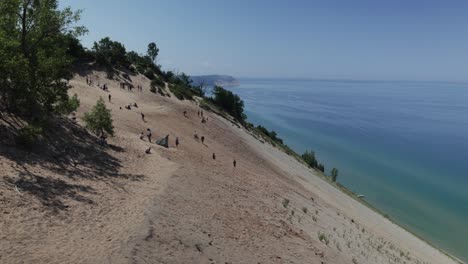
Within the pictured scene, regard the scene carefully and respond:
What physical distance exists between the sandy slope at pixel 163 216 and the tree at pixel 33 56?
4.45 meters

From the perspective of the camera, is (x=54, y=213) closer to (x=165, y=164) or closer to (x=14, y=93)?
(x=14, y=93)

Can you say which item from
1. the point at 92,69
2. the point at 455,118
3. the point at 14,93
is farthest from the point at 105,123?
the point at 455,118

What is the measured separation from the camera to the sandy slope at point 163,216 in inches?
621

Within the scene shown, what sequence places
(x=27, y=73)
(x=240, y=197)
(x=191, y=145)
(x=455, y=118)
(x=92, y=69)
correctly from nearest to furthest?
1. (x=27, y=73)
2. (x=240, y=197)
3. (x=191, y=145)
4. (x=92, y=69)
5. (x=455, y=118)

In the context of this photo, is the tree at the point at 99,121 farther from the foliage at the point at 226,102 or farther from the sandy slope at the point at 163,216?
the foliage at the point at 226,102

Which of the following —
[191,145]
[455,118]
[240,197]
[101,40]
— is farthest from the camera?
[455,118]

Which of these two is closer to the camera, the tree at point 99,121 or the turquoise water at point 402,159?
the tree at point 99,121

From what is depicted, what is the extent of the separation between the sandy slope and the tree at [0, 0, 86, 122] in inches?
175

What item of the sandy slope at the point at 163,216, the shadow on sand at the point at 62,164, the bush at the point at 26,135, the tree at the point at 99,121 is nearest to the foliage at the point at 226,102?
the sandy slope at the point at 163,216

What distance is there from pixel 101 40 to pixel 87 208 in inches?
3052

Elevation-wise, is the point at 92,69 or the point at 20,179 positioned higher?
the point at 92,69

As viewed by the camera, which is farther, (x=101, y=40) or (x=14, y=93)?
(x=101, y=40)

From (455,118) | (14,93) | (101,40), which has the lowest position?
(455,118)

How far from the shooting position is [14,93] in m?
24.8
